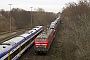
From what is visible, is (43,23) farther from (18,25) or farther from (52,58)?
(52,58)

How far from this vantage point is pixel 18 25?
2867 inches

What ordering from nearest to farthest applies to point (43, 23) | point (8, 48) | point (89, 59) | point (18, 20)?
point (89, 59) → point (8, 48) → point (18, 20) → point (43, 23)

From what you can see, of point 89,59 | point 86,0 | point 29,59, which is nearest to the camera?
point 89,59

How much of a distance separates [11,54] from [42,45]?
745 centimetres

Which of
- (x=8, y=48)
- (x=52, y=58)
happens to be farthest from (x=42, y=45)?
(x=8, y=48)

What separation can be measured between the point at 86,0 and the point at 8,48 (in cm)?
2610

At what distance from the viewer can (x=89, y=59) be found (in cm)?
1382

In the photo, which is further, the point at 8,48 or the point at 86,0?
the point at 86,0

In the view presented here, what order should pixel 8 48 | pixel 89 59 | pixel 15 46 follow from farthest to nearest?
pixel 15 46
pixel 8 48
pixel 89 59

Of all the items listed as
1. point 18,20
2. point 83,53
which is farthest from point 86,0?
point 18,20

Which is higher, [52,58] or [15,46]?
[15,46]

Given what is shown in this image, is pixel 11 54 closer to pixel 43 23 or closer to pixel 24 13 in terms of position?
pixel 24 13

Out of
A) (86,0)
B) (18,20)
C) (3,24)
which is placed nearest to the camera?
(86,0)

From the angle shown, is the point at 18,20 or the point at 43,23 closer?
the point at 18,20
